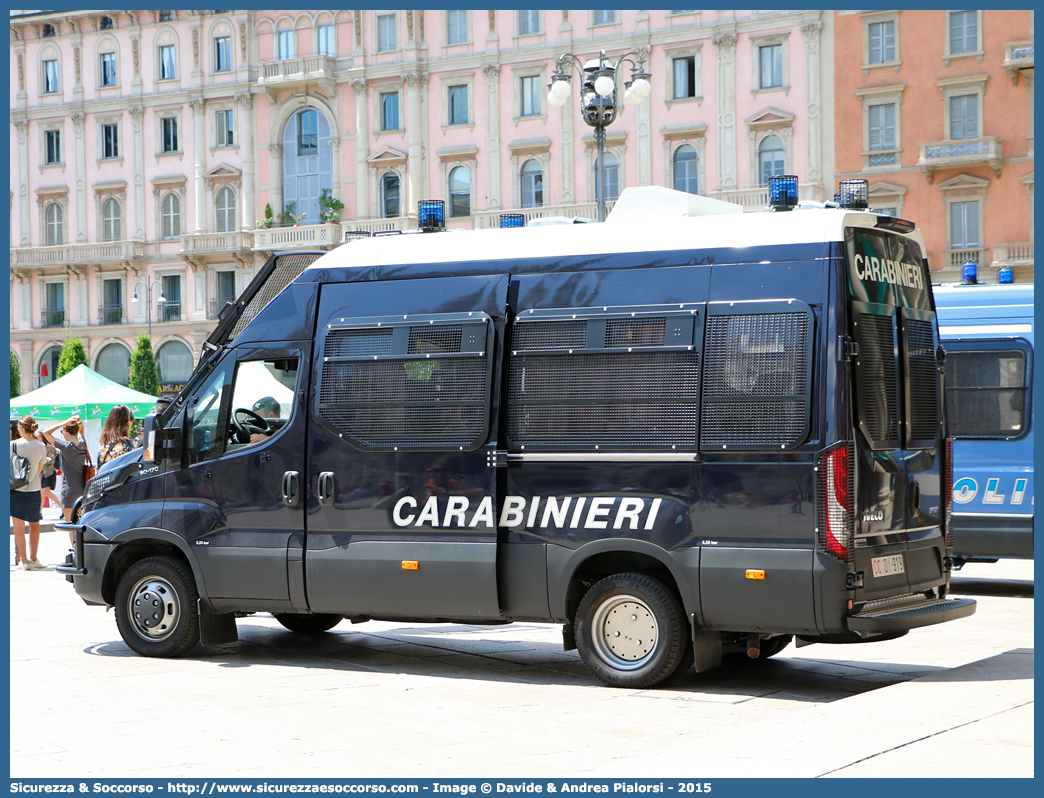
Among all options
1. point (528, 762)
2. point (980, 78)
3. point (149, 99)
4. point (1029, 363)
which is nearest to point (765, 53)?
point (980, 78)

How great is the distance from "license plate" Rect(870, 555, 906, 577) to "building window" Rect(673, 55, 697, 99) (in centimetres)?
4379

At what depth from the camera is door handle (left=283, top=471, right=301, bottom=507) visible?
8.91 meters

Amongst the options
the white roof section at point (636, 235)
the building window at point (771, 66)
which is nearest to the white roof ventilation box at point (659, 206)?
the white roof section at point (636, 235)

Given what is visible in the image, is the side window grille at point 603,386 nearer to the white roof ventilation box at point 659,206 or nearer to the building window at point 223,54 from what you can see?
the white roof ventilation box at point 659,206

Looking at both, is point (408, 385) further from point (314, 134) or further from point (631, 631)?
point (314, 134)

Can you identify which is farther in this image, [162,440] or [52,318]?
[52,318]

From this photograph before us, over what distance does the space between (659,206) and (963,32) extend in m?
40.6

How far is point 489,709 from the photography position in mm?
7637

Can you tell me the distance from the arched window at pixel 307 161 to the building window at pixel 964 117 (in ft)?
79.3

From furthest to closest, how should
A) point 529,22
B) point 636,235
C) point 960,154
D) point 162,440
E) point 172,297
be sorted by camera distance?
1. point 172,297
2. point 529,22
3. point 960,154
4. point 162,440
5. point 636,235

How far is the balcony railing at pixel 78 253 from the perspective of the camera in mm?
59688

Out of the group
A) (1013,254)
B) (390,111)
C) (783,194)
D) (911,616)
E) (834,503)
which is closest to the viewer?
(834,503)

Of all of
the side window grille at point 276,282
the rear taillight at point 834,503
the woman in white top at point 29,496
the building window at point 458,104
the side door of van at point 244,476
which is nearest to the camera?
the rear taillight at point 834,503

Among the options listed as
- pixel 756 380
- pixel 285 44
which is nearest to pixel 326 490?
pixel 756 380
